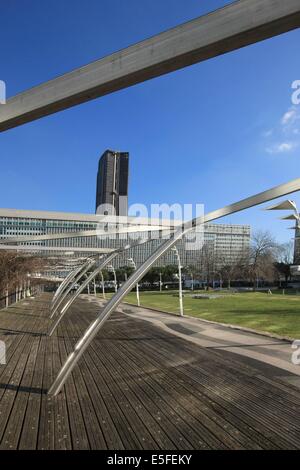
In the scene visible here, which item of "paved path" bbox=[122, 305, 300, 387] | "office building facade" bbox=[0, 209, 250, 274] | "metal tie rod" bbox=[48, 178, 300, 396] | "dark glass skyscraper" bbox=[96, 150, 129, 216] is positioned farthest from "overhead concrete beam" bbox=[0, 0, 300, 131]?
"dark glass skyscraper" bbox=[96, 150, 129, 216]

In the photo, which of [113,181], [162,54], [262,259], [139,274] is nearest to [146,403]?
[139,274]

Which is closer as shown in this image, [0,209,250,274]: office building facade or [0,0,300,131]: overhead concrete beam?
[0,0,300,131]: overhead concrete beam

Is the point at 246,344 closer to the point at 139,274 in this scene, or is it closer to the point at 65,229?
the point at 139,274

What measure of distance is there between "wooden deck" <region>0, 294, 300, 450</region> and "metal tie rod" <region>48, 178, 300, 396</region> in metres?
0.38

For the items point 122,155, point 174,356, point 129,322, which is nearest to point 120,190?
point 122,155

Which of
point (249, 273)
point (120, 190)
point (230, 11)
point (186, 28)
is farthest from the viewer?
point (249, 273)

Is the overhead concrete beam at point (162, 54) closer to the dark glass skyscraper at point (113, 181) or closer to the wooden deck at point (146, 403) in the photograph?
the wooden deck at point (146, 403)

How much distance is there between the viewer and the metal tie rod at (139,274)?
5.57m

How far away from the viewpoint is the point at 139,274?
20.1 ft

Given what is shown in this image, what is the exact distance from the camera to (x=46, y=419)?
462 centimetres

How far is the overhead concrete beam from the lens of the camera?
2791mm

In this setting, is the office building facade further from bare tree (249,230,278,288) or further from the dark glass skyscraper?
bare tree (249,230,278,288)

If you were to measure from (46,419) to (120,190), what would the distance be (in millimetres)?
21531

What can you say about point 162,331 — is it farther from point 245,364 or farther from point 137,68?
point 137,68
